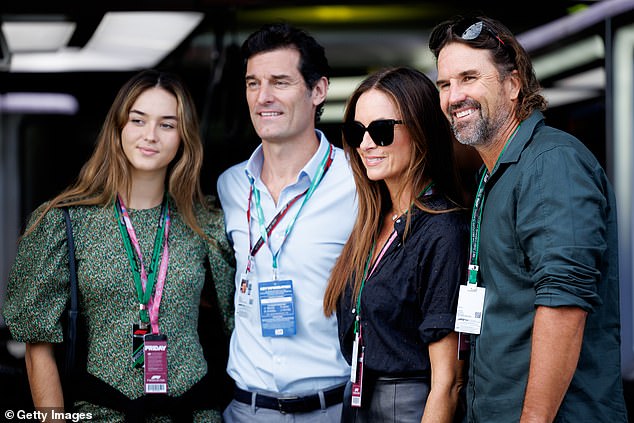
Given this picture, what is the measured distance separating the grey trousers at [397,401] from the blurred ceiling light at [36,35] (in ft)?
9.99

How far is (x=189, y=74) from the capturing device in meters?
4.71

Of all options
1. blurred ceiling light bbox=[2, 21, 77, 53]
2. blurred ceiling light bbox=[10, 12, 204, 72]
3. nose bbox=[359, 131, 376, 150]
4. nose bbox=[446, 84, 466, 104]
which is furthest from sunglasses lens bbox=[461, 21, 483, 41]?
blurred ceiling light bbox=[2, 21, 77, 53]

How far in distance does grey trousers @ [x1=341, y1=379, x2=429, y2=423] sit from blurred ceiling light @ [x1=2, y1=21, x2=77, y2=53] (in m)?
3.05

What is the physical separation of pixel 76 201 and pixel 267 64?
0.91 meters

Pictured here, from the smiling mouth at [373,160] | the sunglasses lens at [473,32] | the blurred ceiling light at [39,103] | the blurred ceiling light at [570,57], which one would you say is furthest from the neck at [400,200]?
the blurred ceiling light at [39,103]

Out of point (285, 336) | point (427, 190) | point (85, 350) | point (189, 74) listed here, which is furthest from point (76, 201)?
point (189, 74)

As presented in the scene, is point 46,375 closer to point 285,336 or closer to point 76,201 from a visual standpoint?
point 76,201

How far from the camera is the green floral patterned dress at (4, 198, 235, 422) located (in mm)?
2422

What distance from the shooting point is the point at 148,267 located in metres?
2.53

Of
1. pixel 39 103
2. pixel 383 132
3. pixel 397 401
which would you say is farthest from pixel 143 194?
pixel 39 103

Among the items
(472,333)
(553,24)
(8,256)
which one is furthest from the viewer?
(8,256)

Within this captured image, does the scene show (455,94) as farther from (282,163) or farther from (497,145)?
(282,163)

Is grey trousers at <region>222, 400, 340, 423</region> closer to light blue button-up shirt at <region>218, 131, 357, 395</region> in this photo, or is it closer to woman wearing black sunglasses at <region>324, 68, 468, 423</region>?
light blue button-up shirt at <region>218, 131, 357, 395</region>

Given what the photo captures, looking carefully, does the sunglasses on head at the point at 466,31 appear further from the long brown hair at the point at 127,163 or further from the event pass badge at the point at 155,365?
the event pass badge at the point at 155,365
